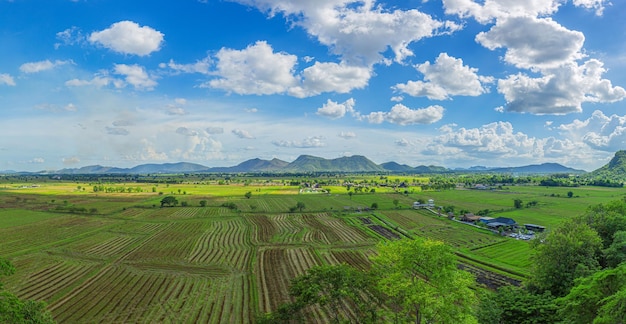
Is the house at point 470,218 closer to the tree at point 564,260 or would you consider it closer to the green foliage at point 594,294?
the tree at point 564,260

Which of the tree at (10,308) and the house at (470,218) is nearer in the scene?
the tree at (10,308)

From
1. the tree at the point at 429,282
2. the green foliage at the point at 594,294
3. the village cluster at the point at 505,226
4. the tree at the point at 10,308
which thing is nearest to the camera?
the tree at the point at 10,308

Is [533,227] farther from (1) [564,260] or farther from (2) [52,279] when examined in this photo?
(2) [52,279]

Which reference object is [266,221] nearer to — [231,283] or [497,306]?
[231,283]

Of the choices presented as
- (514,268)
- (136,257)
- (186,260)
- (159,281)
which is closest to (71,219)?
(136,257)

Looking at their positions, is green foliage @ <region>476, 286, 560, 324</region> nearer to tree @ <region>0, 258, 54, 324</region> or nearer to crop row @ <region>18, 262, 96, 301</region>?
tree @ <region>0, 258, 54, 324</region>

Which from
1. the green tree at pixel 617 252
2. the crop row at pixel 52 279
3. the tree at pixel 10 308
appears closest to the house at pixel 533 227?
the green tree at pixel 617 252

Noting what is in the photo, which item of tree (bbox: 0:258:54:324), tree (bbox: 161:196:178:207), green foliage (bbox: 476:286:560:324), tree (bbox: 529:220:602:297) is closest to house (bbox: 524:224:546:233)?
tree (bbox: 529:220:602:297)

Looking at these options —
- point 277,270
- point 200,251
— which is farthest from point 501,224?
point 200,251
